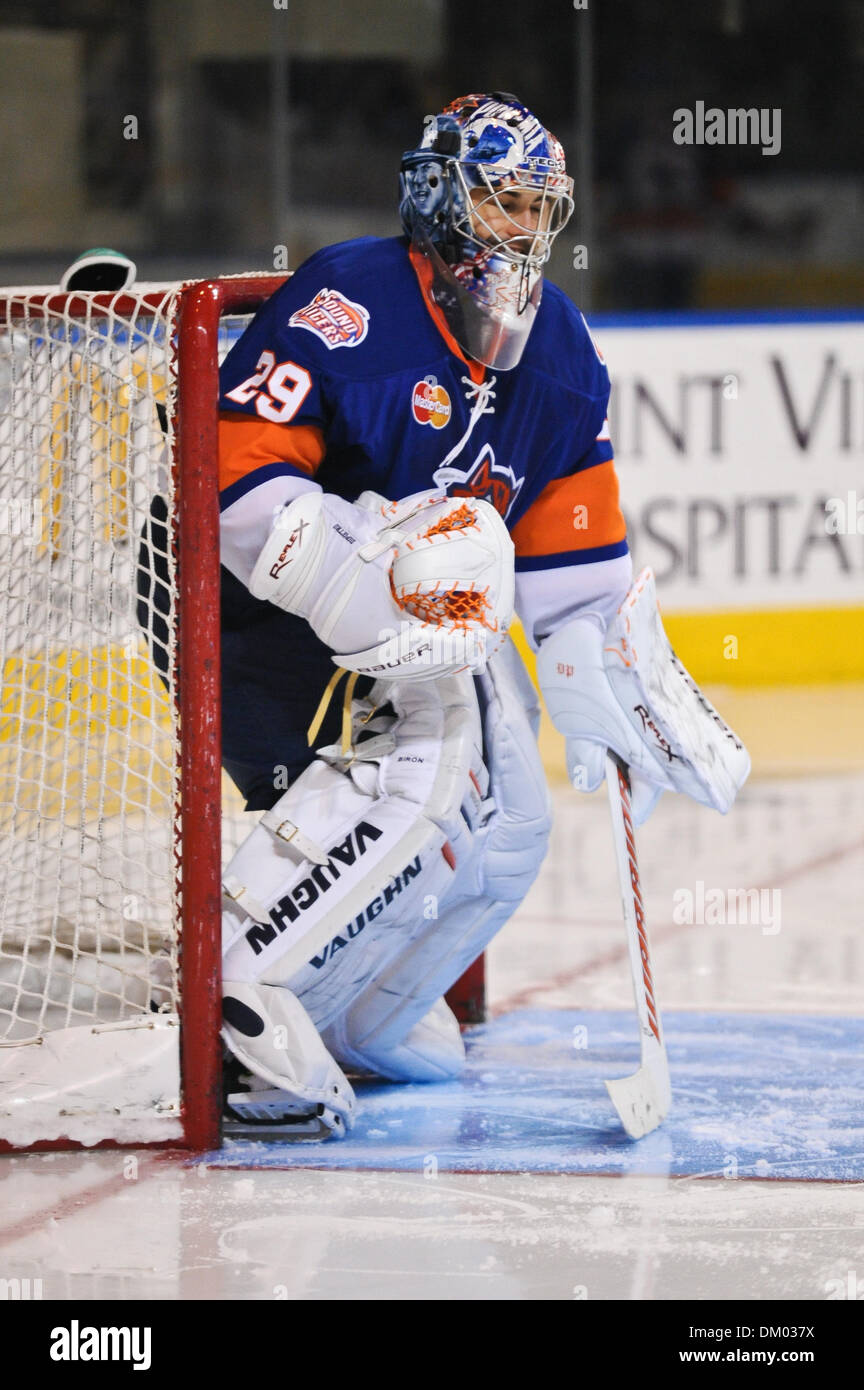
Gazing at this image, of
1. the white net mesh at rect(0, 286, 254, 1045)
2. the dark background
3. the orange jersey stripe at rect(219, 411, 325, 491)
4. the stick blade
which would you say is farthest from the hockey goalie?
the dark background

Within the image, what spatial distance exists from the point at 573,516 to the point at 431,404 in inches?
13.6

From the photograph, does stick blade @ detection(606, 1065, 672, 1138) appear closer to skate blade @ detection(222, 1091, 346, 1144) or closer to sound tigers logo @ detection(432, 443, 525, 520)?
skate blade @ detection(222, 1091, 346, 1144)

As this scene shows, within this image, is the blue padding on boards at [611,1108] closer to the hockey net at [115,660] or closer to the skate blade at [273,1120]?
the skate blade at [273,1120]

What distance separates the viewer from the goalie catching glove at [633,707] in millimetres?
2725

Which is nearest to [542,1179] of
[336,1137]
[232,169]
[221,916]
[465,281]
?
[336,1137]

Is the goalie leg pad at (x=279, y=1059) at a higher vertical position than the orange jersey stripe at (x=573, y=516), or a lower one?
lower

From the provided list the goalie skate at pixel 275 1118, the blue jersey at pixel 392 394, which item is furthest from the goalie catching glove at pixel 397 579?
the goalie skate at pixel 275 1118

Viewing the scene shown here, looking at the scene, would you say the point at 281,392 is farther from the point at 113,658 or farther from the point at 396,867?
the point at 396,867

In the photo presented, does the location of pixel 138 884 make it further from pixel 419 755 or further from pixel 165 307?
pixel 165 307

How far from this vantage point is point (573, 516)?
2.78 m

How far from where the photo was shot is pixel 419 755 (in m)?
2.60

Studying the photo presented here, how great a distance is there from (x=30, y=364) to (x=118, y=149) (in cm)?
491

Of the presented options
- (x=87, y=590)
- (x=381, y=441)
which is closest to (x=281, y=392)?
(x=381, y=441)

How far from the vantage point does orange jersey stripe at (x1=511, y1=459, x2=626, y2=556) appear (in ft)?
9.11
